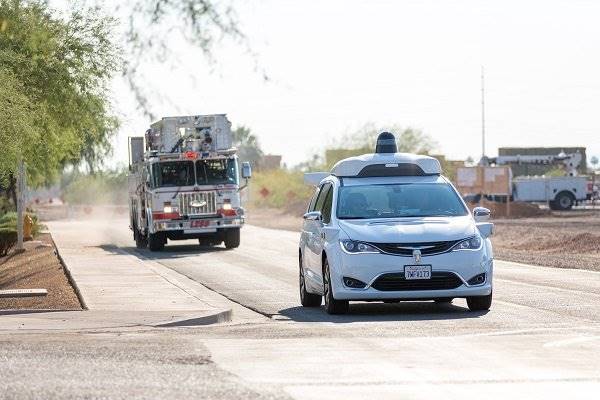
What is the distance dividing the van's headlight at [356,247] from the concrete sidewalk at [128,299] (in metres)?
1.66

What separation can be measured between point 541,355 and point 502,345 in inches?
40.2

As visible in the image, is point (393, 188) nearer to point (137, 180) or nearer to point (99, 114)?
point (99, 114)

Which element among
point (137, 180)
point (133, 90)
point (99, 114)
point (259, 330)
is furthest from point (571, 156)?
point (133, 90)

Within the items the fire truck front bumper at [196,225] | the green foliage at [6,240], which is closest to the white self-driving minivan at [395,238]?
the fire truck front bumper at [196,225]

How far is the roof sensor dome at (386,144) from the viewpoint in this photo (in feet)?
70.0

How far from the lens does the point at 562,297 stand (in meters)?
22.2

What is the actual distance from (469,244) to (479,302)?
87 centimetres

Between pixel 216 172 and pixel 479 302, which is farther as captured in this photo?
pixel 216 172

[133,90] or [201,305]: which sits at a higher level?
[133,90]

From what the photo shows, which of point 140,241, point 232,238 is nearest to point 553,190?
point 140,241

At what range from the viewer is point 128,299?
2283cm

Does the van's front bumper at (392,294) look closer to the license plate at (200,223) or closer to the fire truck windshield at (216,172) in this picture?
the fire truck windshield at (216,172)

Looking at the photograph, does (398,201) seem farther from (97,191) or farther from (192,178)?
(97,191)

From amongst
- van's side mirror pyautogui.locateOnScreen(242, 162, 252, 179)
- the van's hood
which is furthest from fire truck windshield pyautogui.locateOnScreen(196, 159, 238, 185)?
the van's hood
